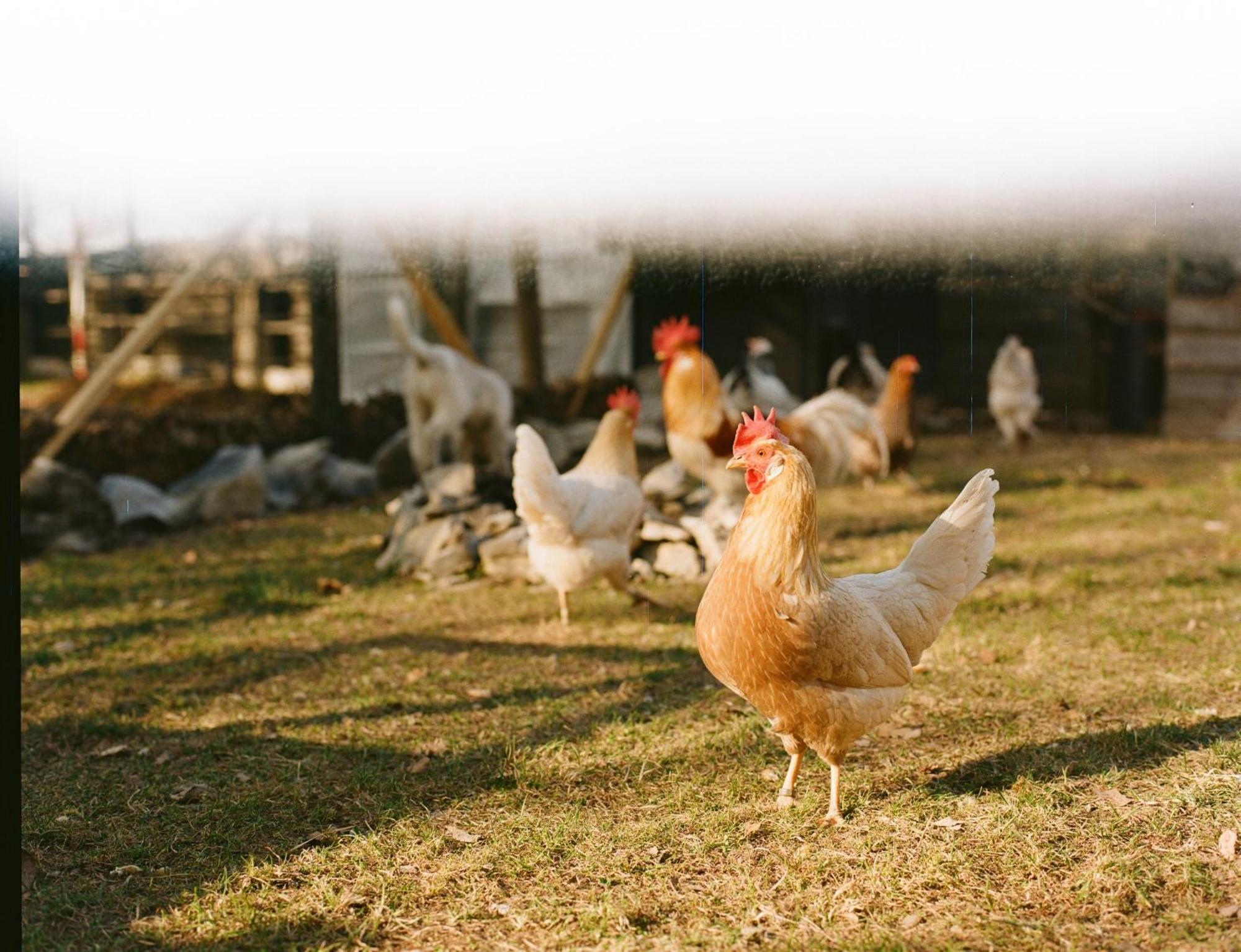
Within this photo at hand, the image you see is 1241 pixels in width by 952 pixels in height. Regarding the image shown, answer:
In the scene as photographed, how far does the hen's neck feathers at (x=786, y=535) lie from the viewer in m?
2.96

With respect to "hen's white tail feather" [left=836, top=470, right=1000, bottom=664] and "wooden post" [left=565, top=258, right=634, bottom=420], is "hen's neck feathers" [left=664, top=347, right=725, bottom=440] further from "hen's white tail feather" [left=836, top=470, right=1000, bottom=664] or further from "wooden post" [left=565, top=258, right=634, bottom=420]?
"hen's white tail feather" [left=836, top=470, right=1000, bottom=664]

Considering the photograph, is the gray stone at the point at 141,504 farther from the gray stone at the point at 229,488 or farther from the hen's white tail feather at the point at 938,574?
the hen's white tail feather at the point at 938,574

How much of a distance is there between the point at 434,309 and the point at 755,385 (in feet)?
10.00

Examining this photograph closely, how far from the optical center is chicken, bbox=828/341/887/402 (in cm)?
1107

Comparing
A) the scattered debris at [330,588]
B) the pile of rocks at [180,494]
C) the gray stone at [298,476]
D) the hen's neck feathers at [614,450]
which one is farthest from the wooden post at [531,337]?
the hen's neck feathers at [614,450]

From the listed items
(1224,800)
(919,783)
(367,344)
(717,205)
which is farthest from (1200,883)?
(367,344)

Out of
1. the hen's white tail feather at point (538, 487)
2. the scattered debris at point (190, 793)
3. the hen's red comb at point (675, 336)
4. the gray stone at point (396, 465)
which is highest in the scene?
the hen's red comb at point (675, 336)

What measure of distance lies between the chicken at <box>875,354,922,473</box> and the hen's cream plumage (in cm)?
378

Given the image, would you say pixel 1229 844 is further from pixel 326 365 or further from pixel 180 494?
pixel 326 365

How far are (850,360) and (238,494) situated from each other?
7.14 metres

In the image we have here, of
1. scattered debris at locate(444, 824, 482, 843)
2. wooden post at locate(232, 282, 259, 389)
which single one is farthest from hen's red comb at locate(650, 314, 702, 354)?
wooden post at locate(232, 282, 259, 389)

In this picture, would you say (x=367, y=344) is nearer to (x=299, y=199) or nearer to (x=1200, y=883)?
(x=299, y=199)

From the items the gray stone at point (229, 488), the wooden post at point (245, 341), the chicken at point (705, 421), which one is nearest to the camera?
the chicken at point (705, 421)

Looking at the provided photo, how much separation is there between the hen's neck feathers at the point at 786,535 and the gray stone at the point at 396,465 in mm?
7211
